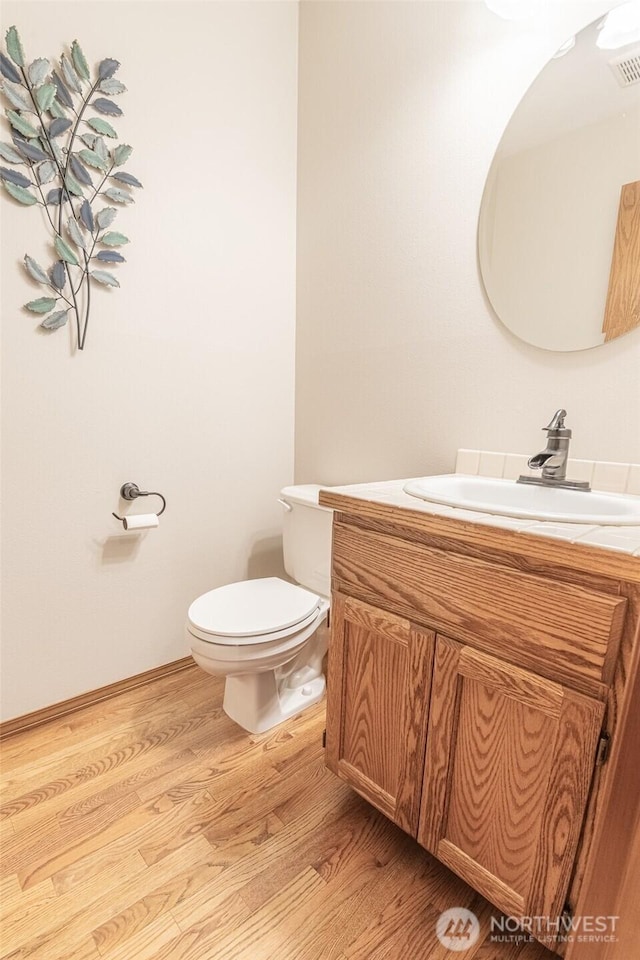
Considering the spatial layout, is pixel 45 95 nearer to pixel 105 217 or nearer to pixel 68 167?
pixel 68 167

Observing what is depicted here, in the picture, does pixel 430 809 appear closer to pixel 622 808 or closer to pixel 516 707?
pixel 516 707

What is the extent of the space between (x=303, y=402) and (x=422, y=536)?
1.22 metres

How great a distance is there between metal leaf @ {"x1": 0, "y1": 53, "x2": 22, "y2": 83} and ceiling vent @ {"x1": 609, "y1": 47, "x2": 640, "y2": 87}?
148cm

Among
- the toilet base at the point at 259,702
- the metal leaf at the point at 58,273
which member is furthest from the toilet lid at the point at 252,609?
the metal leaf at the point at 58,273

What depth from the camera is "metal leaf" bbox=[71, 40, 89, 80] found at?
1259 millimetres

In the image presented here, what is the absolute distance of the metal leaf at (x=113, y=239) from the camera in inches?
54.8

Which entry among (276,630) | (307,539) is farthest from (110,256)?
(276,630)

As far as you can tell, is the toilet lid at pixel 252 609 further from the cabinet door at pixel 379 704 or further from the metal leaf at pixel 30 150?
the metal leaf at pixel 30 150

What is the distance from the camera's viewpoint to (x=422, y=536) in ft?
2.85

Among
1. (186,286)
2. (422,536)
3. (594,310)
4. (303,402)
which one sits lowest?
(422,536)

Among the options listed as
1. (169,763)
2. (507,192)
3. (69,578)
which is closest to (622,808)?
(169,763)

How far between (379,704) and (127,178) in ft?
5.43

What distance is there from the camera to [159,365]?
1.59 meters

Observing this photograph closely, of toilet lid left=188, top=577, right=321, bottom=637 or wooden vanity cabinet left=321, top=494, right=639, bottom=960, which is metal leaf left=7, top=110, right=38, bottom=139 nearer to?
wooden vanity cabinet left=321, top=494, right=639, bottom=960
